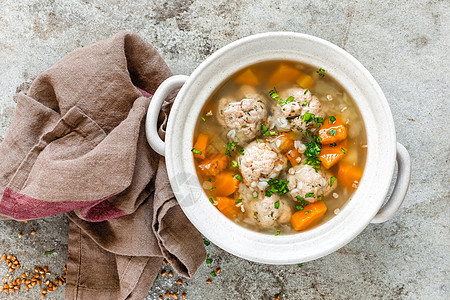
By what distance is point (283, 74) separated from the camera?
139cm

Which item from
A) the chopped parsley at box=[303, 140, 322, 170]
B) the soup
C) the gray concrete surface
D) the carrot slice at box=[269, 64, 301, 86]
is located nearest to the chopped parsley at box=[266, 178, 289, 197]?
the soup

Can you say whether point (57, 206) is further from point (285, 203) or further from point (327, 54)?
point (327, 54)

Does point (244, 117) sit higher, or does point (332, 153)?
point (244, 117)

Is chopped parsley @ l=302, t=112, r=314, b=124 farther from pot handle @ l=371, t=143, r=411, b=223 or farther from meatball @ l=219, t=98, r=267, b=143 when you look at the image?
pot handle @ l=371, t=143, r=411, b=223

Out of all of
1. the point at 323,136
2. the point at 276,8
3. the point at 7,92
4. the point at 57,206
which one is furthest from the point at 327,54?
the point at 7,92

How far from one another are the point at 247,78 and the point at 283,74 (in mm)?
126

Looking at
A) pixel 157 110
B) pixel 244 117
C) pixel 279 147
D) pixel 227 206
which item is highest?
pixel 157 110

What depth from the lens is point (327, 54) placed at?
133 cm

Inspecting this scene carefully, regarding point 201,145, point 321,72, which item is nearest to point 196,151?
point 201,145

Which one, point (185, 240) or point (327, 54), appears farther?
point (185, 240)

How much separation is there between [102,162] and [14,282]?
881mm

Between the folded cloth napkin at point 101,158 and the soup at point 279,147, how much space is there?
209 mm

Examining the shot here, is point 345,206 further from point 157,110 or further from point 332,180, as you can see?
point 157,110

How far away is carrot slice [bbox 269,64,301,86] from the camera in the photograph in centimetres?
139
